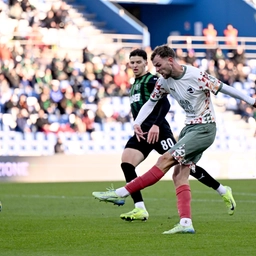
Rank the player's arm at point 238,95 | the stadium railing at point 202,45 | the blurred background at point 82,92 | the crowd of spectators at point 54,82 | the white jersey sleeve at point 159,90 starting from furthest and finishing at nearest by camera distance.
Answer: the stadium railing at point 202,45
the crowd of spectators at point 54,82
the blurred background at point 82,92
the white jersey sleeve at point 159,90
the player's arm at point 238,95

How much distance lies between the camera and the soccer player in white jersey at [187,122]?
27.4ft

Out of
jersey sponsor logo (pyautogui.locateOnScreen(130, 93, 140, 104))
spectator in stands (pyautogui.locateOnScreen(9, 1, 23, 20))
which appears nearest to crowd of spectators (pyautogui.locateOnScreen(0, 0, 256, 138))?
spectator in stands (pyautogui.locateOnScreen(9, 1, 23, 20))

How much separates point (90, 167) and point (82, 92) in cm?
342

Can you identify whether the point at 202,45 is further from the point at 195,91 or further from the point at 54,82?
the point at 195,91

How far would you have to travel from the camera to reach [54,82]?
24109 millimetres

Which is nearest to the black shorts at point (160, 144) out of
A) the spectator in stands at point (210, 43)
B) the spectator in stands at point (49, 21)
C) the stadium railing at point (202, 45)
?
the spectator in stands at point (49, 21)

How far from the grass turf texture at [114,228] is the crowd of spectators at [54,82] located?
7.51 metres

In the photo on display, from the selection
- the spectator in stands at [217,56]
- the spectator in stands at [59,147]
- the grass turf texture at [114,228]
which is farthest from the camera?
the spectator in stands at [217,56]

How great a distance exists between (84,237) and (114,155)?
554 inches

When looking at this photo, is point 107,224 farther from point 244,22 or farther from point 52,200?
point 244,22

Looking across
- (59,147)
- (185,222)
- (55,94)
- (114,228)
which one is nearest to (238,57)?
(55,94)

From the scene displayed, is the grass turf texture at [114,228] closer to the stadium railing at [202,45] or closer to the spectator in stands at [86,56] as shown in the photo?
the spectator in stands at [86,56]

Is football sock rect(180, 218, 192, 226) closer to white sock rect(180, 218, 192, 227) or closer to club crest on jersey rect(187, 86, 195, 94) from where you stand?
white sock rect(180, 218, 192, 227)

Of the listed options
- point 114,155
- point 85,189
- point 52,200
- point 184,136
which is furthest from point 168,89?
point 114,155
